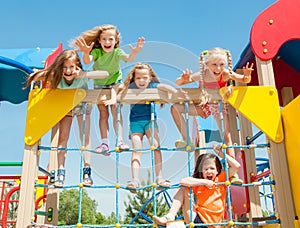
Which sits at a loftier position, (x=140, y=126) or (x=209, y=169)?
(x=140, y=126)

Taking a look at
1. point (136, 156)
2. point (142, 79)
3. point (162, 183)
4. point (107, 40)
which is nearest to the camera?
point (162, 183)


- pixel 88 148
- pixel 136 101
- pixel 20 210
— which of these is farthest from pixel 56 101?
pixel 20 210

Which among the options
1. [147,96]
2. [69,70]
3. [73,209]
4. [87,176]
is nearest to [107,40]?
[69,70]

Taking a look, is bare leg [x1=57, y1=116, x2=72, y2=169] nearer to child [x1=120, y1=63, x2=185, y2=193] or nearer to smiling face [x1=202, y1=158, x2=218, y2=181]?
child [x1=120, y1=63, x2=185, y2=193]

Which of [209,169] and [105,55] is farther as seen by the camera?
[105,55]

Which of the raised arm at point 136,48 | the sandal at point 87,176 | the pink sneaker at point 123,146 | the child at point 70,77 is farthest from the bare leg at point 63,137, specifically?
the raised arm at point 136,48

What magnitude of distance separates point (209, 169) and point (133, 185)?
0.62 meters

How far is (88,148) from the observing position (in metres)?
2.79

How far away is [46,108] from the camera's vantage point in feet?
8.82

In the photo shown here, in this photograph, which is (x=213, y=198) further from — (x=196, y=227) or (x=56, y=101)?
(x=56, y=101)

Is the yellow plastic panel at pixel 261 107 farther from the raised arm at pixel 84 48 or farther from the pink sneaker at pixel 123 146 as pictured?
the raised arm at pixel 84 48

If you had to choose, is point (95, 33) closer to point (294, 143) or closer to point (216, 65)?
point (216, 65)

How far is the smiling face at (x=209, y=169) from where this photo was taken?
267 centimetres

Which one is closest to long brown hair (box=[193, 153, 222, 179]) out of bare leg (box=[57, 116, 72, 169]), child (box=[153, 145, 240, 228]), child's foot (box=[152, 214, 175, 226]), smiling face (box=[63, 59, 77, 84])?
child (box=[153, 145, 240, 228])
